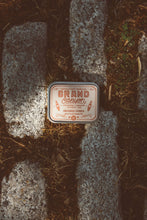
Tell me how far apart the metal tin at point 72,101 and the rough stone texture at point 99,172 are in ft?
0.24

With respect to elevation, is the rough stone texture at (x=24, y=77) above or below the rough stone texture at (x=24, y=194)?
above

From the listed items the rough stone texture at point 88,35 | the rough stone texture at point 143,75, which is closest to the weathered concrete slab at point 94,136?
the rough stone texture at point 88,35

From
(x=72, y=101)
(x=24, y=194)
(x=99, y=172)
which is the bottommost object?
(x=24, y=194)

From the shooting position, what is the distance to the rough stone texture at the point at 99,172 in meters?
0.93

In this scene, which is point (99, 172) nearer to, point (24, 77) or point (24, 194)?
point (24, 194)

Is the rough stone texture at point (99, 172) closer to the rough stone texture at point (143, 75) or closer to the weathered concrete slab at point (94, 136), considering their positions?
the weathered concrete slab at point (94, 136)

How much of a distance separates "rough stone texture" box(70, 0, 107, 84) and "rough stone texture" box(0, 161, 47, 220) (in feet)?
1.92

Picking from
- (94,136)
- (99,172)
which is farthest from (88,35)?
(99,172)

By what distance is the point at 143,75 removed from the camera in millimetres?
951

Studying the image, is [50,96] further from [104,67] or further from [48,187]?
[48,187]

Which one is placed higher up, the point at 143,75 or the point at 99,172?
the point at 143,75

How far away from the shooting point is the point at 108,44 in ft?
3.13

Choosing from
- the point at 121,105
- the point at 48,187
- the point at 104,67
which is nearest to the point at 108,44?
the point at 104,67

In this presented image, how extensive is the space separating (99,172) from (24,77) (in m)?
0.61
